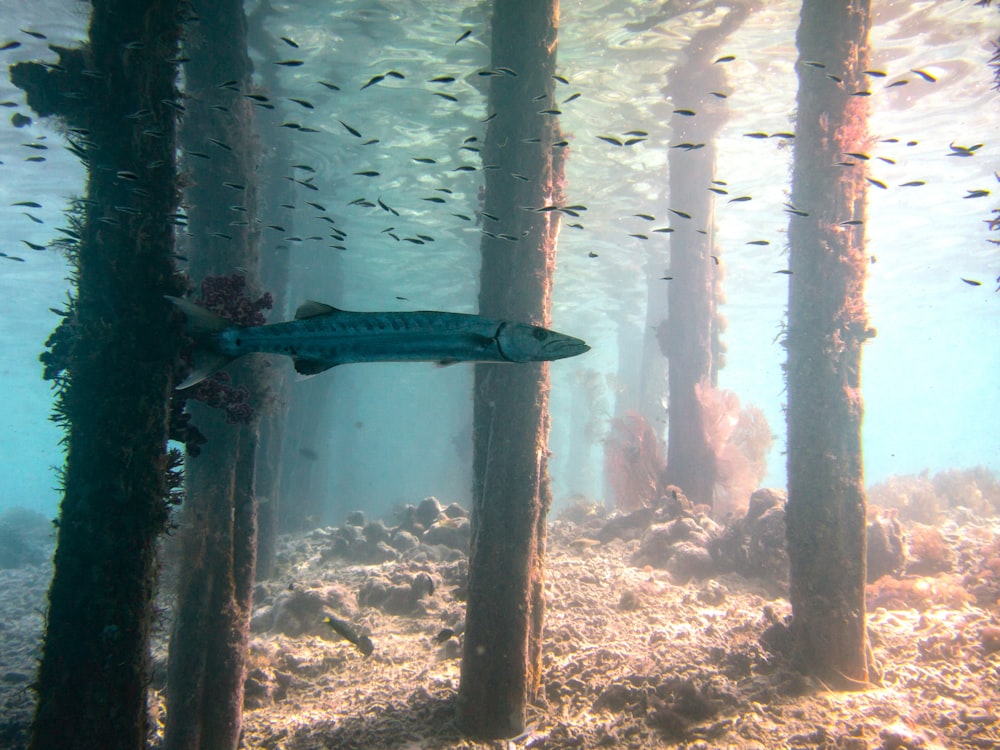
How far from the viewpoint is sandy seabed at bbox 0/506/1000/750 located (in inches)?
203

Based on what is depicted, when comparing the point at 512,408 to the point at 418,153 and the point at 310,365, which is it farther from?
the point at 418,153

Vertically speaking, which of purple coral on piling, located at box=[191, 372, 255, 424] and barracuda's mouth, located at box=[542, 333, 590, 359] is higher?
barracuda's mouth, located at box=[542, 333, 590, 359]

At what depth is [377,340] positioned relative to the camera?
9.56 ft

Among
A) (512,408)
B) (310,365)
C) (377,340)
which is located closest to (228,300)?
(310,365)

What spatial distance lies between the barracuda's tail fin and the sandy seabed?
14.8 ft

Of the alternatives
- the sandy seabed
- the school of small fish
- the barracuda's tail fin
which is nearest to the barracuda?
the barracuda's tail fin

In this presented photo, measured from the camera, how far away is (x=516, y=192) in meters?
6.50

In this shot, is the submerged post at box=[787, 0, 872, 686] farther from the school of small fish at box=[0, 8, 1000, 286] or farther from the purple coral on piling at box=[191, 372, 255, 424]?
the purple coral on piling at box=[191, 372, 255, 424]

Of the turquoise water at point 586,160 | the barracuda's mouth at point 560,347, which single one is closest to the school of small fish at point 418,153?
the turquoise water at point 586,160

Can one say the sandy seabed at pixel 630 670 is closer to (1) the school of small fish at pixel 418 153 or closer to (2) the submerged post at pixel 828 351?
(2) the submerged post at pixel 828 351

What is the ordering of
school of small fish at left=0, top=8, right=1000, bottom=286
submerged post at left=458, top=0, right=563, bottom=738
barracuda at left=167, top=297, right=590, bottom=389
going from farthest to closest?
school of small fish at left=0, top=8, right=1000, bottom=286
submerged post at left=458, top=0, right=563, bottom=738
barracuda at left=167, top=297, right=590, bottom=389

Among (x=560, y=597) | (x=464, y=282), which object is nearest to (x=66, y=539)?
(x=560, y=597)

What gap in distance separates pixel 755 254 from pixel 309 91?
28.2 metres

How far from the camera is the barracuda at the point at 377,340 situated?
9.50 feet
